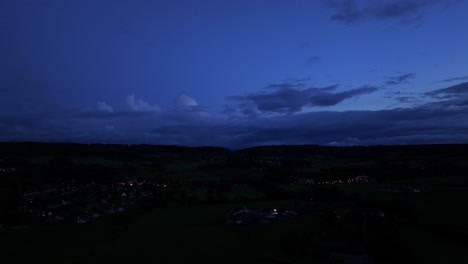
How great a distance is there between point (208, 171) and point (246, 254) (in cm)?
7389

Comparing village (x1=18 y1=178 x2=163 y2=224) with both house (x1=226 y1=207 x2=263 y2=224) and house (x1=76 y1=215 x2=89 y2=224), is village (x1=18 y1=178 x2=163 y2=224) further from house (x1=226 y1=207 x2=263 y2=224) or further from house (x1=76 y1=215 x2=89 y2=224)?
house (x1=226 y1=207 x2=263 y2=224)

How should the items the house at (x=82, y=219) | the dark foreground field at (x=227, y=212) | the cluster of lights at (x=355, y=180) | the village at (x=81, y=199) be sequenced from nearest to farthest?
the dark foreground field at (x=227, y=212), the house at (x=82, y=219), the village at (x=81, y=199), the cluster of lights at (x=355, y=180)


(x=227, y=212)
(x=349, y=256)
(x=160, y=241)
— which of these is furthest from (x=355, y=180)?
(x=160, y=241)

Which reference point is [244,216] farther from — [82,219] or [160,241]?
[82,219]

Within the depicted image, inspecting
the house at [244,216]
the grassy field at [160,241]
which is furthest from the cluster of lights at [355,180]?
the grassy field at [160,241]

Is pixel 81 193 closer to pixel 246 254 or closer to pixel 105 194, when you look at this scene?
pixel 105 194

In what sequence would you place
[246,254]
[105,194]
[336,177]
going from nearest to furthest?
[246,254] < [105,194] < [336,177]

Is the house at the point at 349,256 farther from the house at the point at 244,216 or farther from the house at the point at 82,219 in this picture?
the house at the point at 82,219

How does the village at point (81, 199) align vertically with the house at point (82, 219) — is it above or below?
above

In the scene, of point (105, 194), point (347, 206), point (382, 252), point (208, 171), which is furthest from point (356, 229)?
point (208, 171)

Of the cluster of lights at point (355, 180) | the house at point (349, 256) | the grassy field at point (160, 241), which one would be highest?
the cluster of lights at point (355, 180)

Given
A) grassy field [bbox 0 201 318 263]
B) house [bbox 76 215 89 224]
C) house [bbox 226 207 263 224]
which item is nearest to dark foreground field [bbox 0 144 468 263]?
grassy field [bbox 0 201 318 263]

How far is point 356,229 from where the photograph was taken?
45.0m

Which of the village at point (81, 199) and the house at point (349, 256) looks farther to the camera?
the village at point (81, 199)
